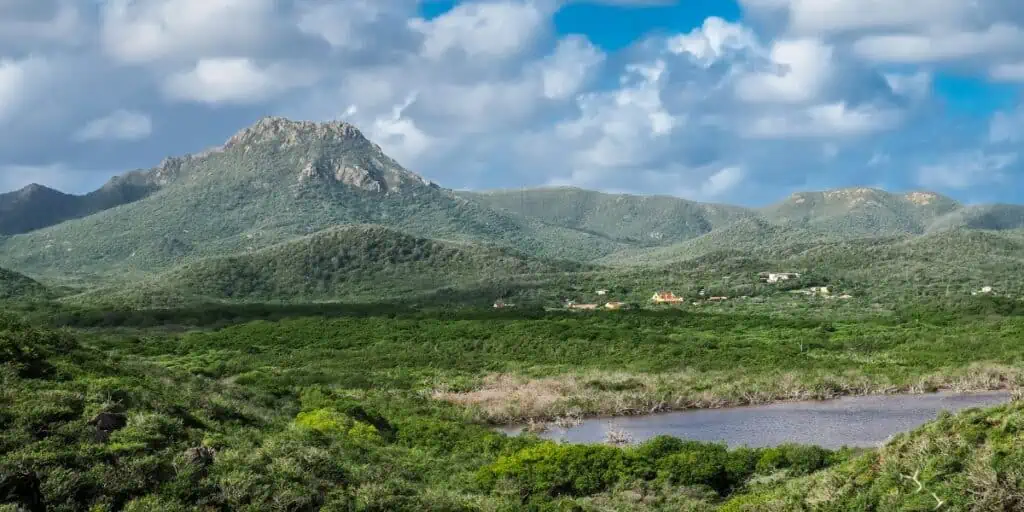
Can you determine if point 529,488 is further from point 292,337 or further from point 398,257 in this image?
point 398,257

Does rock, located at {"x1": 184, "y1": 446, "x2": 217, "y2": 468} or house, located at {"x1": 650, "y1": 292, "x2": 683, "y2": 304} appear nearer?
rock, located at {"x1": 184, "y1": 446, "x2": 217, "y2": 468}

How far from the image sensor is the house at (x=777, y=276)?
12028 centimetres

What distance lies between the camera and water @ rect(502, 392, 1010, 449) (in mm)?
40875

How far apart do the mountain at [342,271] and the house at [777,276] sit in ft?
106

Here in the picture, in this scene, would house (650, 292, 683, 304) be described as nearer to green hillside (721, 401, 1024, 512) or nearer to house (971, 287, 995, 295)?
house (971, 287, 995, 295)

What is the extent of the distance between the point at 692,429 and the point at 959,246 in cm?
11333

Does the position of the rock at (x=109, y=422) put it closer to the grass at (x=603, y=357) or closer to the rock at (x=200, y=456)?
the rock at (x=200, y=456)

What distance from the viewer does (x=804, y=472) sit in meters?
27.0

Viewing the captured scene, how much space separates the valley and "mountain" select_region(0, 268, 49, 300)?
3.25 ft

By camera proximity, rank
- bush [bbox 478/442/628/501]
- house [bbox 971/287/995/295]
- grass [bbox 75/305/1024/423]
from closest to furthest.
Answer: bush [bbox 478/442/628/501] → grass [bbox 75/305/1024/423] → house [bbox 971/287/995/295]

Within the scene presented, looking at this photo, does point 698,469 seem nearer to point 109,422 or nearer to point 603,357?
point 109,422

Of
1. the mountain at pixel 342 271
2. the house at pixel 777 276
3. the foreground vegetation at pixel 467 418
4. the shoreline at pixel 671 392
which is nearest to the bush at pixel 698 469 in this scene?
the foreground vegetation at pixel 467 418

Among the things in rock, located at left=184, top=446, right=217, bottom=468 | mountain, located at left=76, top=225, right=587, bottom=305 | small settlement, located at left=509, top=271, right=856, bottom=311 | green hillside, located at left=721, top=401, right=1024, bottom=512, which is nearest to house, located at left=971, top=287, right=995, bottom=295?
small settlement, located at left=509, top=271, right=856, bottom=311

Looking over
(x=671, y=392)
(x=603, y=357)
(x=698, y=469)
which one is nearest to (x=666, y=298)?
(x=603, y=357)
